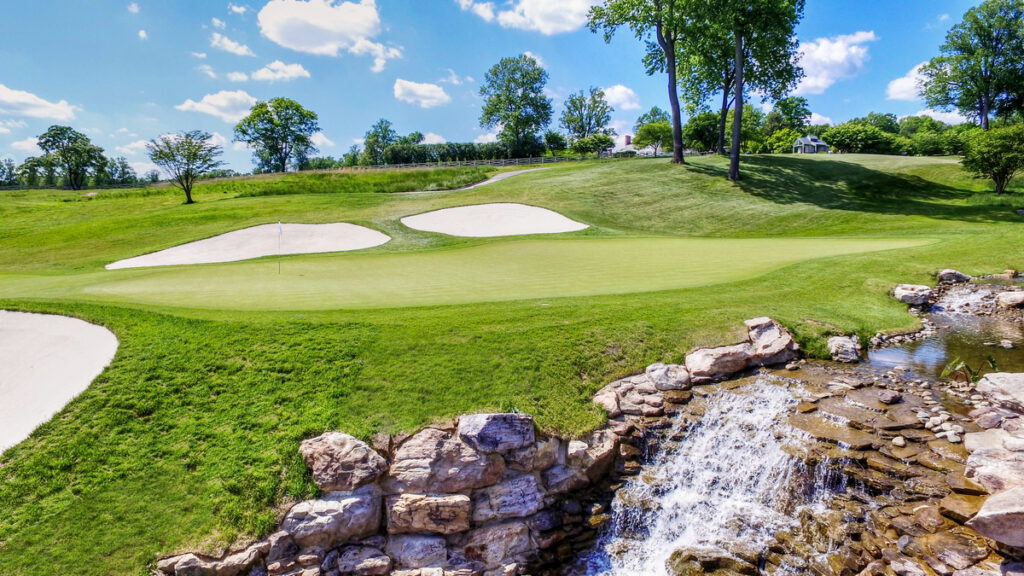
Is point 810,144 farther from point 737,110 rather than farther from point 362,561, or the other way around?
point 362,561

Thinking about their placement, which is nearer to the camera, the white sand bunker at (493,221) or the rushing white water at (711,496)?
the rushing white water at (711,496)

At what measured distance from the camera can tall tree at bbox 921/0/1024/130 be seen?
4309cm

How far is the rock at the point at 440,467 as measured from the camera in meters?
6.46

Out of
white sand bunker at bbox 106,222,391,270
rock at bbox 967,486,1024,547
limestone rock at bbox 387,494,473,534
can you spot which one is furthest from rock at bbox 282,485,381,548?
white sand bunker at bbox 106,222,391,270

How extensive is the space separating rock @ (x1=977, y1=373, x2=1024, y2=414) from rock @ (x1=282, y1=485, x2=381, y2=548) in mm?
9919

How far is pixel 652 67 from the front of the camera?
128ft

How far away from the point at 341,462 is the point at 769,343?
828cm

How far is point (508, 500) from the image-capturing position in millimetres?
6531

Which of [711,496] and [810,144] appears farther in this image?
[810,144]

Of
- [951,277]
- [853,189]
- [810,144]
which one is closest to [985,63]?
[853,189]

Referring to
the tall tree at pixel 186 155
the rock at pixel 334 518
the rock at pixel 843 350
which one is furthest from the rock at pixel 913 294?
the tall tree at pixel 186 155

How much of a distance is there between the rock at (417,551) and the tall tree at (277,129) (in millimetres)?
91171

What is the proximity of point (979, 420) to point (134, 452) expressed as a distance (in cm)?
1280

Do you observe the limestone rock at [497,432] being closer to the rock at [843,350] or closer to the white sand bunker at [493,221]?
the rock at [843,350]
